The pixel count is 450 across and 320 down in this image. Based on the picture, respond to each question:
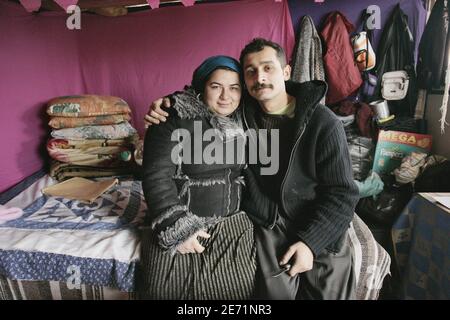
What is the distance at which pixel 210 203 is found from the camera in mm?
1177

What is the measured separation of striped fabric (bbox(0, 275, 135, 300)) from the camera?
1.19 metres

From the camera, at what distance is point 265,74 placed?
112cm

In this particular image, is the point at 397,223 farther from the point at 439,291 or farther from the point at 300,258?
the point at 300,258

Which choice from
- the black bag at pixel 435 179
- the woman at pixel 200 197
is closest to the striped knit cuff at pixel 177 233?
the woman at pixel 200 197

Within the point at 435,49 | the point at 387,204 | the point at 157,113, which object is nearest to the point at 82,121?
the point at 157,113

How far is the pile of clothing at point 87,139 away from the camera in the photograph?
1958mm

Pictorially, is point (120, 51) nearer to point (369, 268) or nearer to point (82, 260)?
point (82, 260)

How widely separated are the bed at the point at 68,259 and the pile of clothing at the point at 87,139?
68cm

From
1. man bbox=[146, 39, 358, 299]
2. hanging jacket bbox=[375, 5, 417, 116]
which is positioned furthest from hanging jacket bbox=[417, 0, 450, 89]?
man bbox=[146, 39, 358, 299]

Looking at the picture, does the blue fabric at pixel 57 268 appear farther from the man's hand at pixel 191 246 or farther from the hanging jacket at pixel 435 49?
the hanging jacket at pixel 435 49

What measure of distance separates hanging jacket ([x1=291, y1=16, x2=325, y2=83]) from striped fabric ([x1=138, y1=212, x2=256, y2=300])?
62.3 inches

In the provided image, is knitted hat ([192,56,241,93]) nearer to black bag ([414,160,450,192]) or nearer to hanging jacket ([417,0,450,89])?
black bag ([414,160,450,192])
